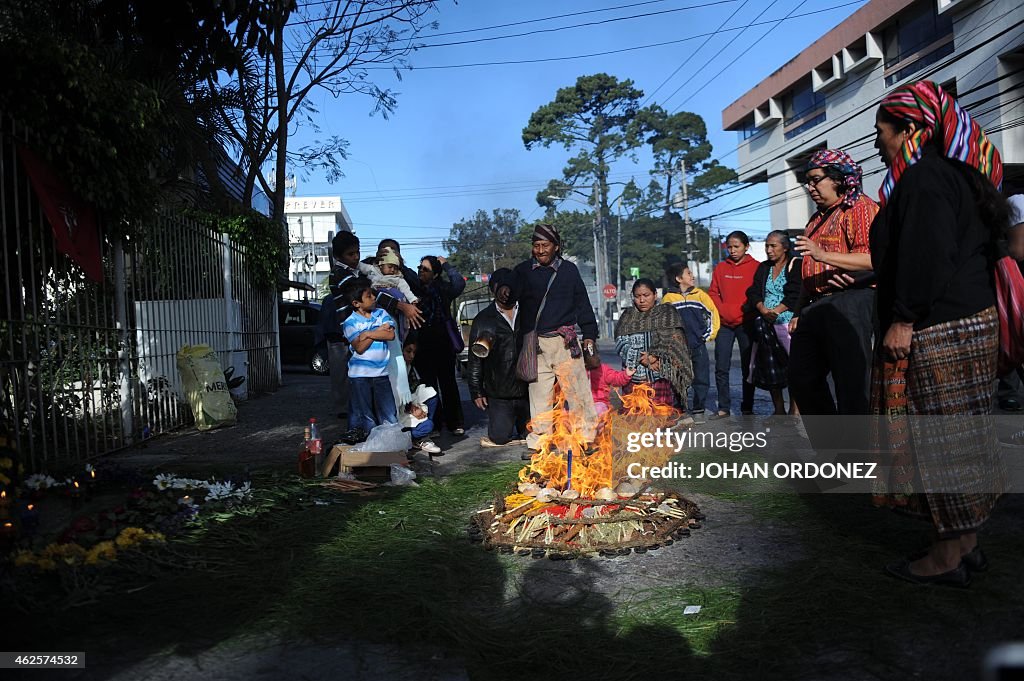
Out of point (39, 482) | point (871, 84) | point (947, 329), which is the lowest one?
point (39, 482)

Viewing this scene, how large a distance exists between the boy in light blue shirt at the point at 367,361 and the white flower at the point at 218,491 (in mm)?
1508

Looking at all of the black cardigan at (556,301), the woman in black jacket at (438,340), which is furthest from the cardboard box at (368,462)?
the woman in black jacket at (438,340)

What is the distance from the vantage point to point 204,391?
9.70 meters

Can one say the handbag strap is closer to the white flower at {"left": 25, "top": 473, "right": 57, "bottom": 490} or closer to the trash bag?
the white flower at {"left": 25, "top": 473, "right": 57, "bottom": 490}

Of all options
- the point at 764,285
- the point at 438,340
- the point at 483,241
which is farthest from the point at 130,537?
the point at 483,241

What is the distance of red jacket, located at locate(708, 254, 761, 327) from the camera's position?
29.5 feet

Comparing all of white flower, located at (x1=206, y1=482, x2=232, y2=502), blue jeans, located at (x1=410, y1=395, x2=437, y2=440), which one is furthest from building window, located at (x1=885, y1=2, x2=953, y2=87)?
white flower, located at (x1=206, y1=482, x2=232, y2=502)

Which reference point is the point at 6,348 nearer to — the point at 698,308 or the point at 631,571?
the point at 631,571

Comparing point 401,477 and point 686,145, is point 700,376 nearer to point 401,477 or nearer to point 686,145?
point 401,477

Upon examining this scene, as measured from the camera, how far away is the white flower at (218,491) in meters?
5.21

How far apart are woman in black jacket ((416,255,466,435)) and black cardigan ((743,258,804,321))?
9.77 feet

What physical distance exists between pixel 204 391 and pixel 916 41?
2679cm

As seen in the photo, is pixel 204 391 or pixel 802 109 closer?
pixel 204 391

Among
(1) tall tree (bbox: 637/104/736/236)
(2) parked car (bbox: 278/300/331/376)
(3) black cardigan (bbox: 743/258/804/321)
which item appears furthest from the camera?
(1) tall tree (bbox: 637/104/736/236)
